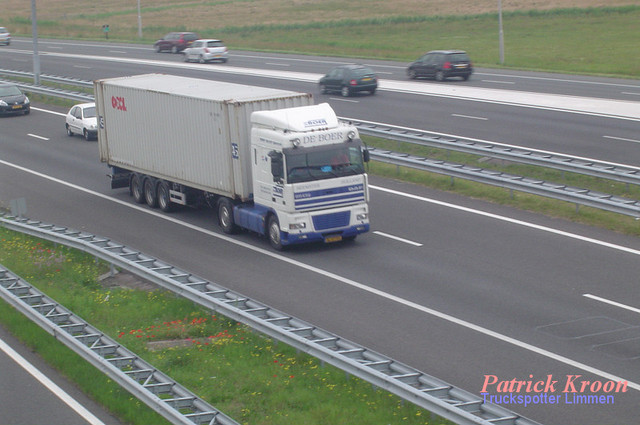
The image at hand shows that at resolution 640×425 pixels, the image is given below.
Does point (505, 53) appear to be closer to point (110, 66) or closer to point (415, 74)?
point (415, 74)

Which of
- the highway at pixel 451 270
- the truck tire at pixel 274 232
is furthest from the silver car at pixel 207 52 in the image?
the truck tire at pixel 274 232

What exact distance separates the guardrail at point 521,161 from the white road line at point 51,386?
13065mm

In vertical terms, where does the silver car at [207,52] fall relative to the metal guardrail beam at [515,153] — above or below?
above

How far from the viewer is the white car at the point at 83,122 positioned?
34.4 m

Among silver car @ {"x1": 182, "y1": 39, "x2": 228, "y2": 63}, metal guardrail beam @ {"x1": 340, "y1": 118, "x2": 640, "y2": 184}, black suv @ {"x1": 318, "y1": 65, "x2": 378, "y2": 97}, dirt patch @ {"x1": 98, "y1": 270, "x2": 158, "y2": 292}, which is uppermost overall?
silver car @ {"x1": 182, "y1": 39, "x2": 228, "y2": 63}

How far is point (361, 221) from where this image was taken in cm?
1922

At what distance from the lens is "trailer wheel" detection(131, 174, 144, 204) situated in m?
24.6

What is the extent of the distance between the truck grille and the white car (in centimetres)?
1797

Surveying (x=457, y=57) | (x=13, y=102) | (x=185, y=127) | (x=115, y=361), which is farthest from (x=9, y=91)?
(x=115, y=361)

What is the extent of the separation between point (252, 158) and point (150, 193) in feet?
18.2

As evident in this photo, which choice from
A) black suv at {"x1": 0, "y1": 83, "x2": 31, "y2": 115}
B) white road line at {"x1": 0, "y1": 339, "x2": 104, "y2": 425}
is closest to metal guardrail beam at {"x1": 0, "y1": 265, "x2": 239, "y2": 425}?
white road line at {"x1": 0, "y1": 339, "x2": 104, "y2": 425}

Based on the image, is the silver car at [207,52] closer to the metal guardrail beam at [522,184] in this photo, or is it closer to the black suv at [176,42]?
the black suv at [176,42]

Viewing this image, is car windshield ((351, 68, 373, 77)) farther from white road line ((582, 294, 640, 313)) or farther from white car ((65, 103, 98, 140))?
white road line ((582, 294, 640, 313))

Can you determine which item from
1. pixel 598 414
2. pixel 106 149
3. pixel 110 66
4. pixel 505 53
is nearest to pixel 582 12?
pixel 505 53
